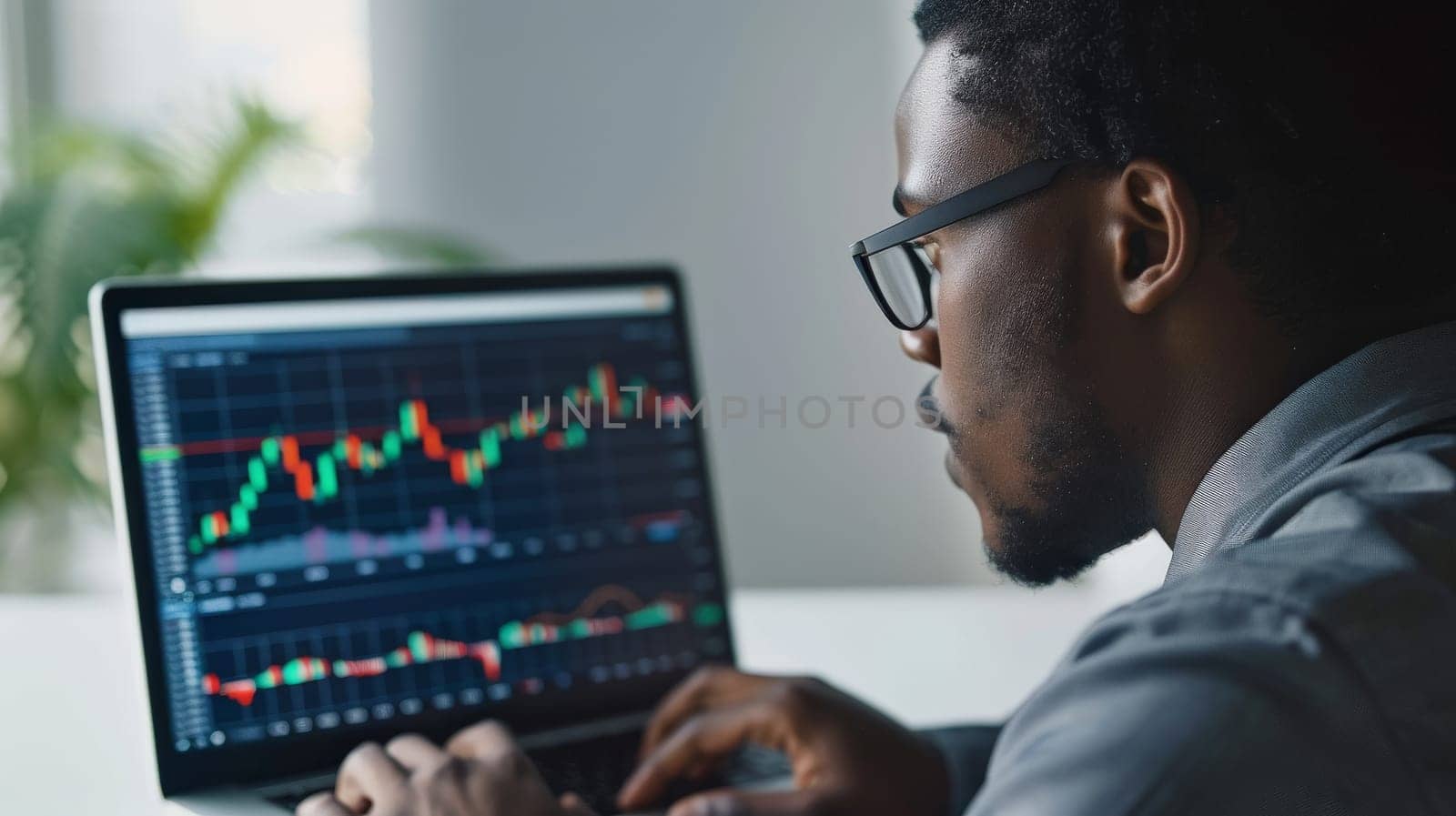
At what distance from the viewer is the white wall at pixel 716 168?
7.28ft

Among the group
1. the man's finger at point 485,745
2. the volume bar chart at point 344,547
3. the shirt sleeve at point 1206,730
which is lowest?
the man's finger at point 485,745

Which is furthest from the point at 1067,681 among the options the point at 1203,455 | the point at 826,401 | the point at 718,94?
the point at 718,94

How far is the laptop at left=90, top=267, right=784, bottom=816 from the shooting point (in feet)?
2.80

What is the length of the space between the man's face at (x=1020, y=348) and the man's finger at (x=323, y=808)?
1.31 feet

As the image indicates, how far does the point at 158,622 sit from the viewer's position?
0.83 metres

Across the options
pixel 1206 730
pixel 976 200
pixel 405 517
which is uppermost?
pixel 976 200

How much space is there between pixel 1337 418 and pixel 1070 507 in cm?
14

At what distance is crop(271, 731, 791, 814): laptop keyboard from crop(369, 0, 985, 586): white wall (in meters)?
1.11

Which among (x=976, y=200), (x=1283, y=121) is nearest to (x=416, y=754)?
(x=976, y=200)

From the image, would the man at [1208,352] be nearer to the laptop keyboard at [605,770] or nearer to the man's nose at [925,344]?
the man's nose at [925,344]

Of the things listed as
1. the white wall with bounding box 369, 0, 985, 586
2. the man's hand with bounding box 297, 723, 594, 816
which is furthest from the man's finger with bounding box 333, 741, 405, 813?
the white wall with bounding box 369, 0, 985, 586

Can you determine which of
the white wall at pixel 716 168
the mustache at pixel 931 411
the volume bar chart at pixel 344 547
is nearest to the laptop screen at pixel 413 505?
the volume bar chart at pixel 344 547

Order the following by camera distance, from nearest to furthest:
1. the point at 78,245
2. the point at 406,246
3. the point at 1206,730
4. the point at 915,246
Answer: the point at 1206,730
the point at 915,246
the point at 78,245
the point at 406,246

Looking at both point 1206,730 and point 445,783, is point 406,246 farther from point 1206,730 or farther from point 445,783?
point 1206,730
